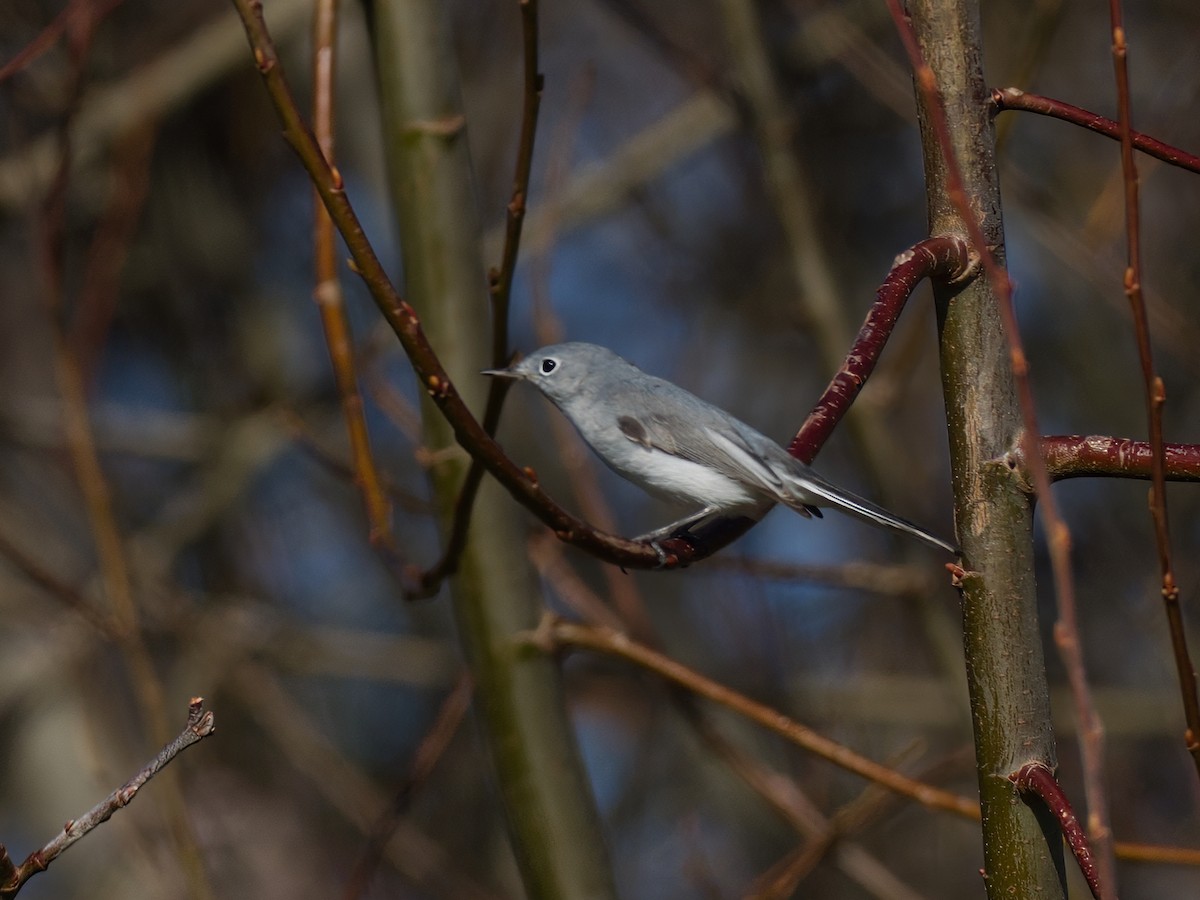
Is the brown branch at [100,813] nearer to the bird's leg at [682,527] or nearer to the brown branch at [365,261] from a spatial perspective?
the brown branch at [365,261]

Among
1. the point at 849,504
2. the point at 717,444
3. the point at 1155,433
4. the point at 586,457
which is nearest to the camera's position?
the point at 1155,433

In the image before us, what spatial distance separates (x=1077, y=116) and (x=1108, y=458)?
48 centimetres

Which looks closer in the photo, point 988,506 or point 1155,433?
point 1155,433

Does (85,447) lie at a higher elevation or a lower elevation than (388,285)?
higher

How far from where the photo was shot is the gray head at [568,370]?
2934 millimetres

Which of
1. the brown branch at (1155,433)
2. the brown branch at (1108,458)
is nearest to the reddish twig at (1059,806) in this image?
the brown branch at (1155,433)

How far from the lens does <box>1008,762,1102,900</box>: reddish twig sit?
4.29 feet

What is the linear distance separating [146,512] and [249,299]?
51.4 inches

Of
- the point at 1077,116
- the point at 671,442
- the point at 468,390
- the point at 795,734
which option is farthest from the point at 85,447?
the point at 1077,116

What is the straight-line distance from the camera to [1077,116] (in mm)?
1597

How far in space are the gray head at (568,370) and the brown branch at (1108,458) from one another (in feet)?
4.96

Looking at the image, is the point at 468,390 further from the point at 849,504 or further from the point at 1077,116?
the point at 1077,116

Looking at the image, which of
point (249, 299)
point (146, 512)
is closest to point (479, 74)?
point (249, 299)

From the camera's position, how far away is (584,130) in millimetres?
7160
